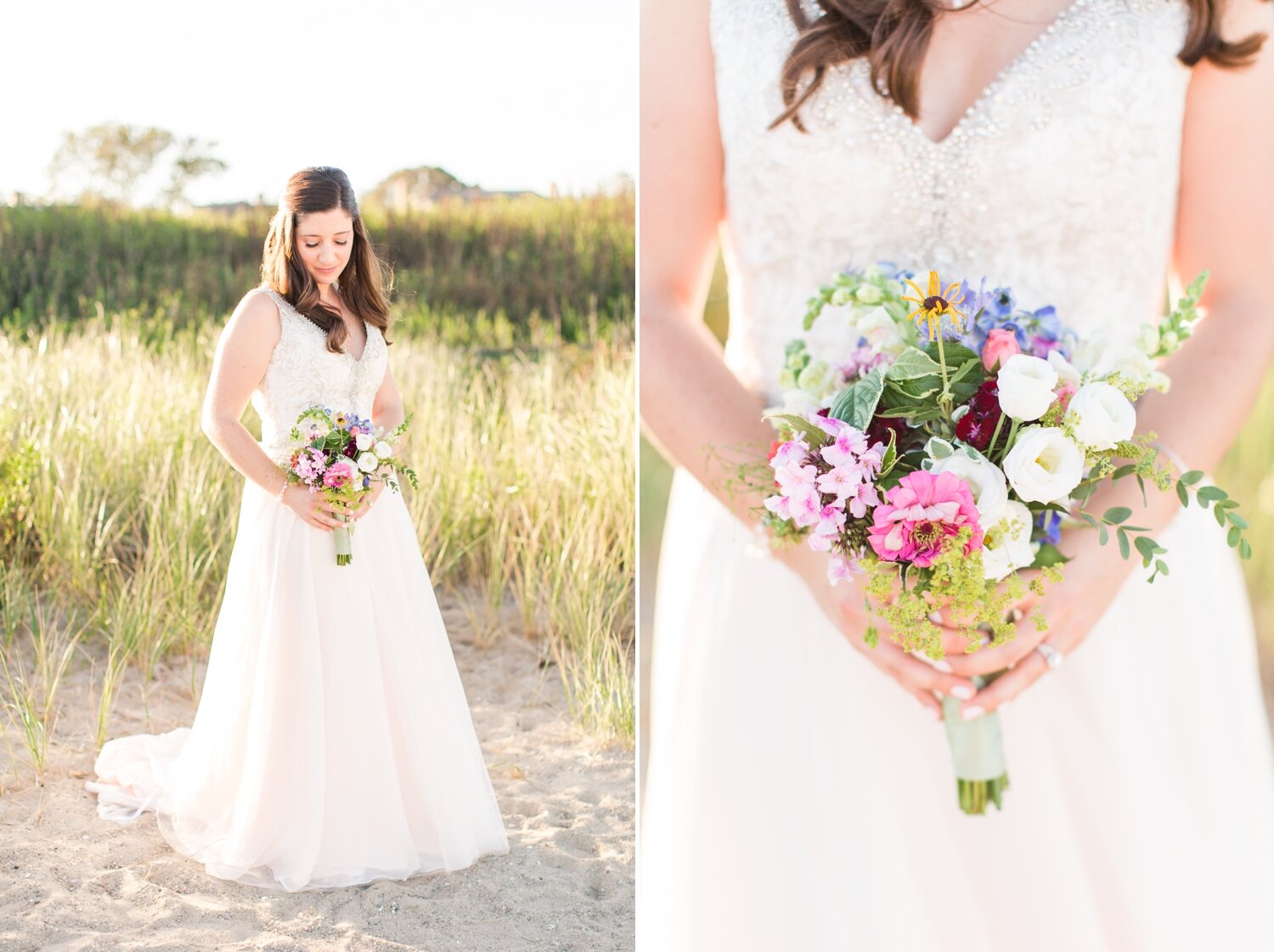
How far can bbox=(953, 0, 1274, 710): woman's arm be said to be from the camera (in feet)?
5.93

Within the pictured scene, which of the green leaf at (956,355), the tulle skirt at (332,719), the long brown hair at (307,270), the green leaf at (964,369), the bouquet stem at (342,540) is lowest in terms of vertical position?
the tulle skirt at (332,719)

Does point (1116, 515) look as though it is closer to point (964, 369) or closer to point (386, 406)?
point (964, 369)

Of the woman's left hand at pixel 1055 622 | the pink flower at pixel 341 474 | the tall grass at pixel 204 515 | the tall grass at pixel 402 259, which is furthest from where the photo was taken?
the tall grass at pixel 402 259

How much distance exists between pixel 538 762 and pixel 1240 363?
3.33m

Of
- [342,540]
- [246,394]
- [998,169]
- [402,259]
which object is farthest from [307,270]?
[402,259]

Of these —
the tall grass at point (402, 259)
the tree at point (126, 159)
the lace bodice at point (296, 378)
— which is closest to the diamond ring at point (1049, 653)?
the lace bodice at point (296, 378)

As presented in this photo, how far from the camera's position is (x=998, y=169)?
6.32 feet

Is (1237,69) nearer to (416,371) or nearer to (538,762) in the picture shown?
(538,762)

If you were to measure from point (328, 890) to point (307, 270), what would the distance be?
176 cm

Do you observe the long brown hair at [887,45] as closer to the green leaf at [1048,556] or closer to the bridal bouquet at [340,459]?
the green leaf at [1048,556]

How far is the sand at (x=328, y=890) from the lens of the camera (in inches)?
133

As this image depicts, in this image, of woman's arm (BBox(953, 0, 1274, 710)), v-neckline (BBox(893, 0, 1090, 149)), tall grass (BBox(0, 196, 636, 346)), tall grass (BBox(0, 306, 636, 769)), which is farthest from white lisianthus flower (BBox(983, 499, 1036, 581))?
tall grass (BBox(0, 196, 636, 346))

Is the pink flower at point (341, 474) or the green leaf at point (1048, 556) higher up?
the green leaf at point (1048, 556)

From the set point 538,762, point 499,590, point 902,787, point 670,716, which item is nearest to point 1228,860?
point 902,787
